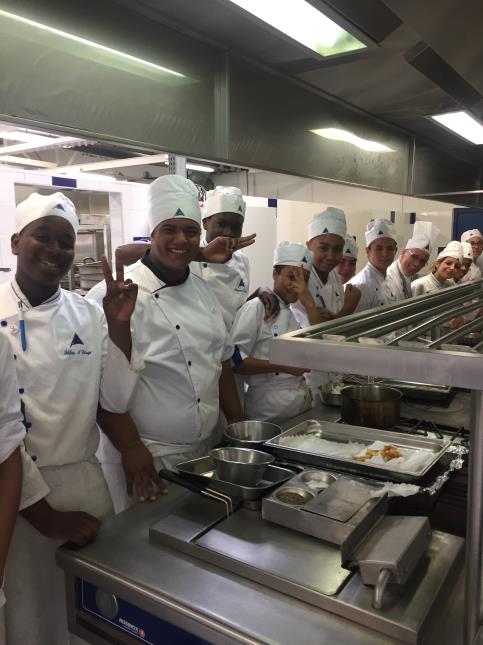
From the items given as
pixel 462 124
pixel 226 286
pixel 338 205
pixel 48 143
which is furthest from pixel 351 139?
pixel 338 205

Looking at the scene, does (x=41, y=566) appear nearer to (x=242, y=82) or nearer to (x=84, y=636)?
(x=84, y=636)

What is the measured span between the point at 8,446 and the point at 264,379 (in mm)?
1081

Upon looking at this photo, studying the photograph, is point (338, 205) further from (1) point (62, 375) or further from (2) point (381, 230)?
(1) point (62, 375)

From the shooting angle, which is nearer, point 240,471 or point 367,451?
point 240,471

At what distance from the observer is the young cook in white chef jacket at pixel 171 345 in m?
1.48

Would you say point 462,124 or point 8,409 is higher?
point 462,124

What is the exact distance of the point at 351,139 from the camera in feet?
6.03

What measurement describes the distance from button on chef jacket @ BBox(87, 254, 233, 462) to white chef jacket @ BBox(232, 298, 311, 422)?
373 millimetres

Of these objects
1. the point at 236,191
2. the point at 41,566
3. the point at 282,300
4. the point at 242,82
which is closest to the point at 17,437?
the point at 41,566

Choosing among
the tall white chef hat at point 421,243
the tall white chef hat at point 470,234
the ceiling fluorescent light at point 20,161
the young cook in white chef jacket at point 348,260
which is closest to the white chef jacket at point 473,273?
the tall white chef hat at point 470,234

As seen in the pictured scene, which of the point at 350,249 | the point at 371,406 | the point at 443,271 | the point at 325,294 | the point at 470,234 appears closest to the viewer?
the point at 371,406

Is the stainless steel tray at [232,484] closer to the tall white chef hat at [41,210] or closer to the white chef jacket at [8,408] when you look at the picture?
the white chef jacket at [8,408]

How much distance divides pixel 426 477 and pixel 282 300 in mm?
1062

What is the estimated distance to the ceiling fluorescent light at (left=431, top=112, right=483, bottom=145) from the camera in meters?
1.88
